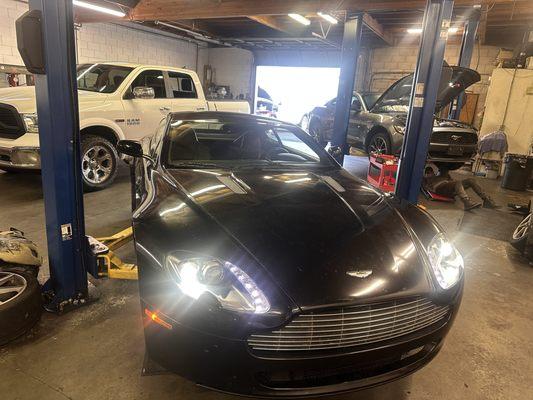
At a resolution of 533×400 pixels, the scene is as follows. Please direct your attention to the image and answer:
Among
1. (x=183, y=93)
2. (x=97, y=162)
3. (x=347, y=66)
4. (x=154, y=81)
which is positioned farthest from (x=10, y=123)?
(x=347, y=66)

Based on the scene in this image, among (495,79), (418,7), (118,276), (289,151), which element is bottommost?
(118,276)

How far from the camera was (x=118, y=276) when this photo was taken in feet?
8.50

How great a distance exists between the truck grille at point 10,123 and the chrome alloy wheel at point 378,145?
6.27 m

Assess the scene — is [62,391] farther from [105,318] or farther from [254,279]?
[254,279]

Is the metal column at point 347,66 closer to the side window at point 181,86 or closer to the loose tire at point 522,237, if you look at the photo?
the side window at point 181,86

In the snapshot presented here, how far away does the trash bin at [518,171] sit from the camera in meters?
7.36

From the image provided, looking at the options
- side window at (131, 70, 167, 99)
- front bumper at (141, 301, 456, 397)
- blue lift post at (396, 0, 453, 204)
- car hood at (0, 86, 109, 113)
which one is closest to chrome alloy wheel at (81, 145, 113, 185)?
car hood at (0, 86, 109, 113)

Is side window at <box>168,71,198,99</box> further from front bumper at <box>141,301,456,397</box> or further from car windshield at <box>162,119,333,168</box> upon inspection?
front bumper at <box>141,301,456,397</box>

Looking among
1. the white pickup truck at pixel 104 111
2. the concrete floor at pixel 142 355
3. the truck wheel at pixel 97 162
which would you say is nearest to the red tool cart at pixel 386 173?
the concrete floor at pixel 142 355

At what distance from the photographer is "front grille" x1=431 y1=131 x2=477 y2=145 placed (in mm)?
6785

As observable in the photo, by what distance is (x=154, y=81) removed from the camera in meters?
6.16

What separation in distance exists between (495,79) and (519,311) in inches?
301

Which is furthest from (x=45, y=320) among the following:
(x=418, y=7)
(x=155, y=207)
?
(x=418, y=7)

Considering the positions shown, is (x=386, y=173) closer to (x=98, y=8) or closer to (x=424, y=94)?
(x=424, y=94)
